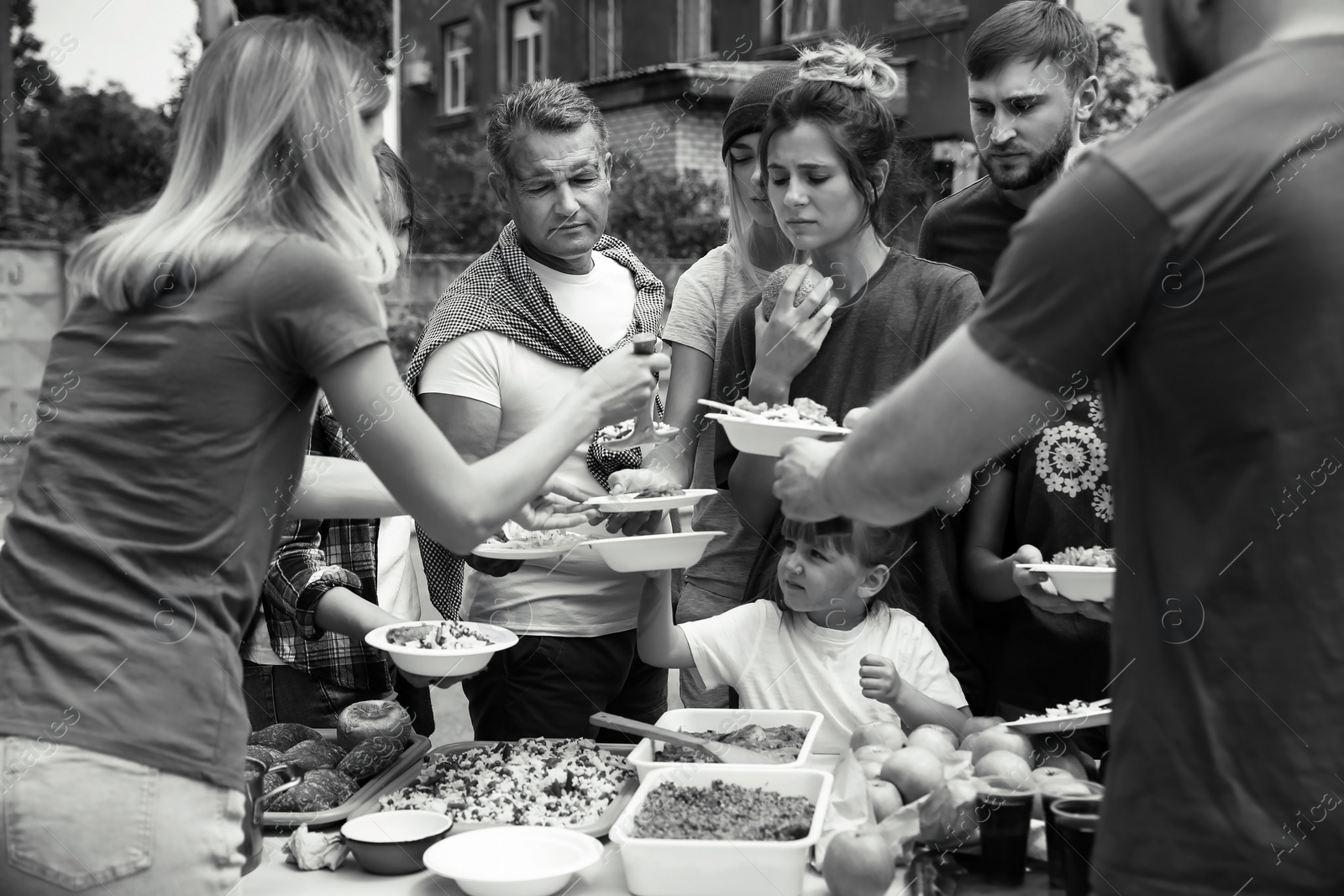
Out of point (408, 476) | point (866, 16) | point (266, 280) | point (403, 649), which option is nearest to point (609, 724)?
point (403, 649)

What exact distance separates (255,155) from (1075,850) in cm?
141

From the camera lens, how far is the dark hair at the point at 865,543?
2.47 m

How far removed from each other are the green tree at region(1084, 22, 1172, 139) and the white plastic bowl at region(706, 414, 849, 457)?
8636 millimetres

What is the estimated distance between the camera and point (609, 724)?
219cm

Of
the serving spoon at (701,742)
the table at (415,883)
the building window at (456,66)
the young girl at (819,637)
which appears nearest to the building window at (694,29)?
the building window at (456,66)

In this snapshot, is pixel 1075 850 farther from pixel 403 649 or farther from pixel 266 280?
pixel 266 280

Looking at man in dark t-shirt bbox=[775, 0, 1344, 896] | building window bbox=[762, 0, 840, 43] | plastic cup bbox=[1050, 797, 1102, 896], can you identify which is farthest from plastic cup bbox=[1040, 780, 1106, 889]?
building window bbox=[762, 0, 840, 43]

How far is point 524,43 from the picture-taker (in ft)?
65.0

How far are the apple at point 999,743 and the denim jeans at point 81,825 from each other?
1271 millimetres

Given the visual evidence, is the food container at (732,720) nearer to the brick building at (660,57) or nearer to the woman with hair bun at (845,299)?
the woman with hair bun at (845,299)

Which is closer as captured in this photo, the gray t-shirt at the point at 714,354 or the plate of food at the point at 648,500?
the plate of food at the point at 648,500

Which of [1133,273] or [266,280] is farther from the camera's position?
[266,280]

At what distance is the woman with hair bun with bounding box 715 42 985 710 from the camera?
2494 millimetres

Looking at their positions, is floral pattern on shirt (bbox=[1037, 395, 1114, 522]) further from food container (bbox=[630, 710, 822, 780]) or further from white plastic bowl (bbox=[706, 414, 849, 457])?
food container (bbox=[630, 710, 822, 780])
